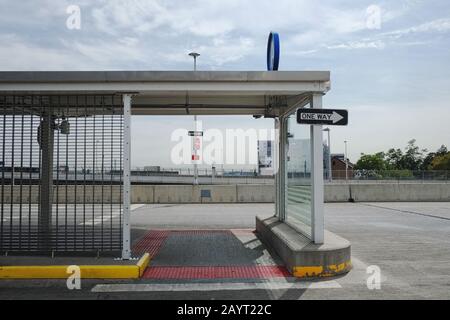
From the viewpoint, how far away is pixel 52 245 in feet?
27.8

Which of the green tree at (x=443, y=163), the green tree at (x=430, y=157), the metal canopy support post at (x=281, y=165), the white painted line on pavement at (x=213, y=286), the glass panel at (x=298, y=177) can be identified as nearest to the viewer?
the white painted line on pavement at (x=213, y=286)

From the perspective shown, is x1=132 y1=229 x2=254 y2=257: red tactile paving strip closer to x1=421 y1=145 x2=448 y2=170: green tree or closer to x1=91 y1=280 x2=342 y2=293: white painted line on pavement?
x1=91 y1=280 x2=342 y2=293: white painted line on pavement

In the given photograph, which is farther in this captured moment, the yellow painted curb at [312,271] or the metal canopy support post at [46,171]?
the metal canopy support post at [46,171]

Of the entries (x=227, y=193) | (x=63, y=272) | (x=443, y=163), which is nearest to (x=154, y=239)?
(x=63, y=272)

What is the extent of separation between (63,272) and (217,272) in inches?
98.2

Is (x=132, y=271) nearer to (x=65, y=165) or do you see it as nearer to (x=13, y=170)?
(x=65, y=165)

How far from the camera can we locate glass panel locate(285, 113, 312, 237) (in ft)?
27.1

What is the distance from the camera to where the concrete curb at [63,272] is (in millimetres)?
7035

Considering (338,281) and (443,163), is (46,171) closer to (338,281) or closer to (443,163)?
(338,281)

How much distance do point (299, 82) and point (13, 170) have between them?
5672mm

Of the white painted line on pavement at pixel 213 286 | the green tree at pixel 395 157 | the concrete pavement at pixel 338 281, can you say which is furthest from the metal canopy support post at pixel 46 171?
the green tree at pixel 395 157

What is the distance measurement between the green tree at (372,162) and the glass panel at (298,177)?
89.0m

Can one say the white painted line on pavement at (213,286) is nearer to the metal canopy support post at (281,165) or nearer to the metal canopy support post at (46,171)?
the metal canopy support post at (46,171)
